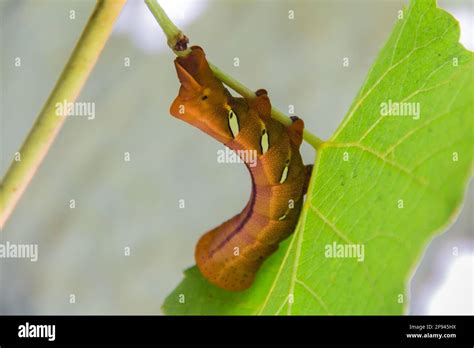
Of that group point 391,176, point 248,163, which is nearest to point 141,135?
point 248,163

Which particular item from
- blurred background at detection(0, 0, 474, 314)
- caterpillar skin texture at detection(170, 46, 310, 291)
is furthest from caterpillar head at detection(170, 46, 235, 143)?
blurred background at detection(0, 0, 474, 314)

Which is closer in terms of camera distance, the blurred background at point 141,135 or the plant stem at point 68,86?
the plant stem at point 68,86

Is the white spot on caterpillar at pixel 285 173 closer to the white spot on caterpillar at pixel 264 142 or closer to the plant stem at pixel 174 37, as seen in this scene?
→ the white spot on caterpillar at pixel 264 142

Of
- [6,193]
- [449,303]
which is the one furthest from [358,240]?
[449,303]

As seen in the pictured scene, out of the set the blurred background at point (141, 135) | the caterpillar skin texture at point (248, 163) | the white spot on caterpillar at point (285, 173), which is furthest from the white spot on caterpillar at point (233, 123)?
the blurred background at point (141, 135)

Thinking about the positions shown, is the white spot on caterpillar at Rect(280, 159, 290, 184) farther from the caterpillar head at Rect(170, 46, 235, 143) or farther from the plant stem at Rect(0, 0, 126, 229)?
the plant stem at Rect(0, 0, 126, 229)
